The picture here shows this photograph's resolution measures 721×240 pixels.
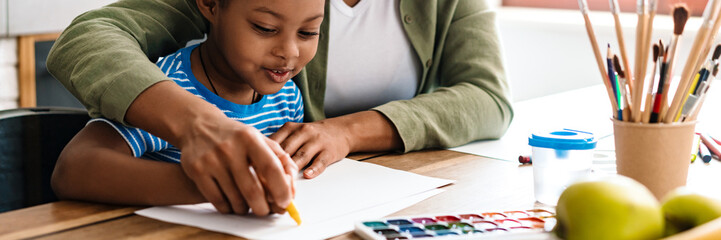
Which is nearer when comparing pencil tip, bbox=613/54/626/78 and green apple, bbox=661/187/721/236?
green apple, bbox=661/187/721/236

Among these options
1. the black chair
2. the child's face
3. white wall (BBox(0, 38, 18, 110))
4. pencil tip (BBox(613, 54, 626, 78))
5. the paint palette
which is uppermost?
pencil tip (BBox(613, 54, 626, 78))

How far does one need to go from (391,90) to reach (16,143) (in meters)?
0.67

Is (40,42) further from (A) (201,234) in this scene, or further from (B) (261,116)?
(A) (201,234)

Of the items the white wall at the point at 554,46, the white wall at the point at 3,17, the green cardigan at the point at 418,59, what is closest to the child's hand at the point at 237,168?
the green cardigan at the point at 418,59

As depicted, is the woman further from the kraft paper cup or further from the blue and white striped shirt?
the kraft paper cup

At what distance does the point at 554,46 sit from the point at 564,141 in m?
2.35

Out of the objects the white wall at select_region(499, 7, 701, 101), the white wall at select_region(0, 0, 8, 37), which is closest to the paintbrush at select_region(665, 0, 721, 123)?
the white wall at select_region(0, 0, 8, 37)

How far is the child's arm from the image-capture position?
87cm

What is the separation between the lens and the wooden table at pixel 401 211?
0.78 meters

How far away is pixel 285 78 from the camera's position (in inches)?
45.8

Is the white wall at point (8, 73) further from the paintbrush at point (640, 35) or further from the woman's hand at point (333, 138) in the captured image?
the paintbrush at point (640, 35)

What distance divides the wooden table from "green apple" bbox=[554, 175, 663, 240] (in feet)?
0.69

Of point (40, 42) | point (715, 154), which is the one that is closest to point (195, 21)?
point (715, 154)

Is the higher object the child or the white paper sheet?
the child
